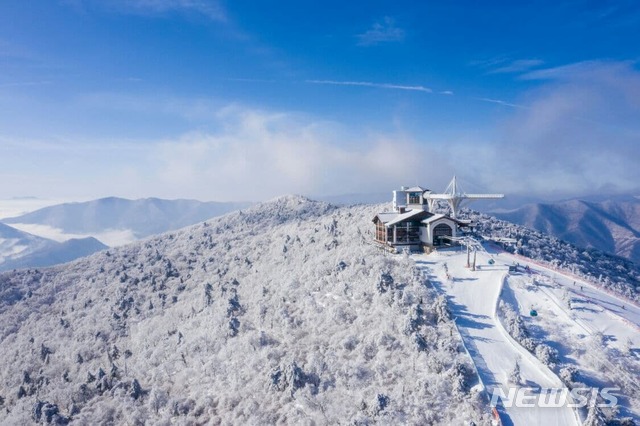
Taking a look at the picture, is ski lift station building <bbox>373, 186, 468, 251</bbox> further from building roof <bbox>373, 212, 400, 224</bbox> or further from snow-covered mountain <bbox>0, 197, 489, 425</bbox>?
snow-covered mountain <bbox>0, 197, 489, 425</bbox>

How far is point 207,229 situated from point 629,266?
115203 mm

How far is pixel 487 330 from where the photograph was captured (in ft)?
118

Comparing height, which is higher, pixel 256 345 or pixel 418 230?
pixel 418 230

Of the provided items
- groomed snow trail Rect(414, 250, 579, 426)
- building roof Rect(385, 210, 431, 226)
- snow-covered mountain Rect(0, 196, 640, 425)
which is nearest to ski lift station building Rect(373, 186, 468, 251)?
building roof Rect(385, 210, 431, 226)

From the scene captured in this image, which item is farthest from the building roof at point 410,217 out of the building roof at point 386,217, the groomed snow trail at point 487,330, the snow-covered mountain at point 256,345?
the groomed snow trail at point 487,330

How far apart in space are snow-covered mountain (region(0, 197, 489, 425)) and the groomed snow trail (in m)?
1.70

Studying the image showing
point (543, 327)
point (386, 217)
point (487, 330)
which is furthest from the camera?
point (386, 217)

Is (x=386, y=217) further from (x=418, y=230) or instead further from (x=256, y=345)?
(x=256, y=345)

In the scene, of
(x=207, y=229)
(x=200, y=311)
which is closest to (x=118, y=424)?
(x=200, y=311)

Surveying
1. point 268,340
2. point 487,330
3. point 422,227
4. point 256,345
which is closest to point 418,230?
point 422,227

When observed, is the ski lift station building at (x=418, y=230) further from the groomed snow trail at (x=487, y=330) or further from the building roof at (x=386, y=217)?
the groomed snow trail at (x=487, y=330)

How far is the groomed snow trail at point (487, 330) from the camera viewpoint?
26920 millimetres

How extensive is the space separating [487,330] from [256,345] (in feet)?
83.2

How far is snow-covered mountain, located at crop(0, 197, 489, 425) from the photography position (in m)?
31.8
